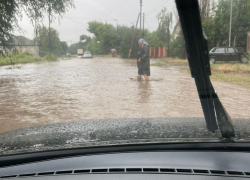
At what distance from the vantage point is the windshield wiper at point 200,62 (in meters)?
2.05

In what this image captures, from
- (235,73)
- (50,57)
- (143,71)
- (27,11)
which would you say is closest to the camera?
(27,11)

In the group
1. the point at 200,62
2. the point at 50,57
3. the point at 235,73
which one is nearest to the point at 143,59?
the point at 235,73

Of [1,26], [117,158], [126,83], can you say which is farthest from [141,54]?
[117,158]

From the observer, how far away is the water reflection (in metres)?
9.93

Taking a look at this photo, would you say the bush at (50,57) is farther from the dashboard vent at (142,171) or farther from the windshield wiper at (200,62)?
the dashboard vent at (142,171)

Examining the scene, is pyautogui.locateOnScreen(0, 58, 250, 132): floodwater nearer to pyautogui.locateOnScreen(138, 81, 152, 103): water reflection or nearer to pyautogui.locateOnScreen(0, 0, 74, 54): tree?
pyautogui.locateOnScreen(138, 81, 152, 103): water reflection

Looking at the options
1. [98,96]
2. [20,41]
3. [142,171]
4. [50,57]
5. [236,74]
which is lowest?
[98,96]

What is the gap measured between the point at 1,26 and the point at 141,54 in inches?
205

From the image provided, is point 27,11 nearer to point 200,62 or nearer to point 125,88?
point 125,88

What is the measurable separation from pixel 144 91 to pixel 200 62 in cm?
931

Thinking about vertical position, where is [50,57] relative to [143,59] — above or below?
above

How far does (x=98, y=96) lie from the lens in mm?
10797

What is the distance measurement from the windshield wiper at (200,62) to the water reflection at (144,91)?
7.26m

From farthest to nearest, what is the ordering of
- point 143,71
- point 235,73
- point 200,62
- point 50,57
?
point 50,57
point 143,71
point 235,73
point 200,62
